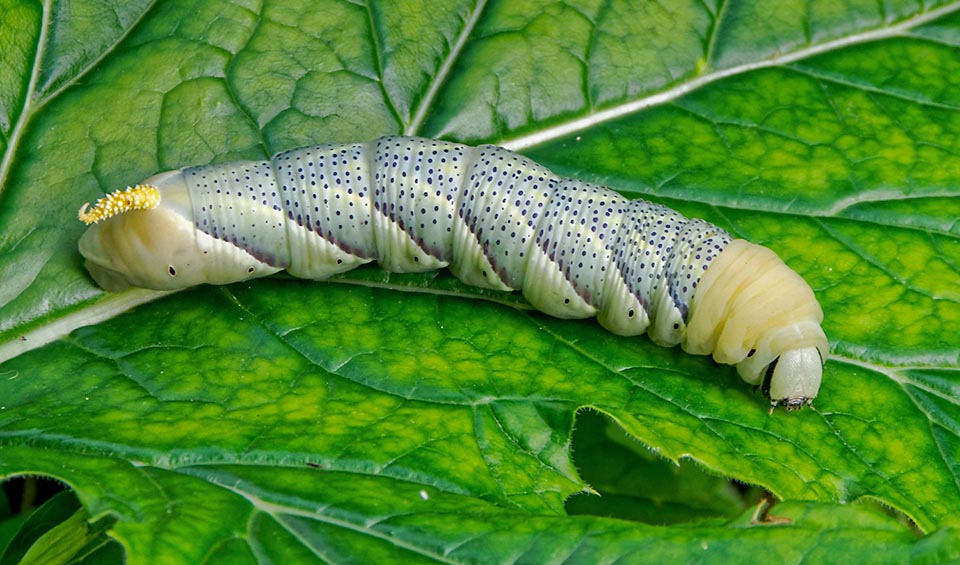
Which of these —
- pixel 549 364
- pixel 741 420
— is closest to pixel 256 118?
pixel 549 364

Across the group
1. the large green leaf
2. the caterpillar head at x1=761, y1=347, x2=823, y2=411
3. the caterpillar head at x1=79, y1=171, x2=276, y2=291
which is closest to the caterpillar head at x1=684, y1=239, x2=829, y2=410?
the caterpillar head at x1=761, y1=347, x2=823, y2=411

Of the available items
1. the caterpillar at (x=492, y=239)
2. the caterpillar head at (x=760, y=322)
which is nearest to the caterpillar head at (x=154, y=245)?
the caterpillar at (x=492, y=239)

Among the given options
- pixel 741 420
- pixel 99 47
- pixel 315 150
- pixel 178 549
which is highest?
pixel 99 47

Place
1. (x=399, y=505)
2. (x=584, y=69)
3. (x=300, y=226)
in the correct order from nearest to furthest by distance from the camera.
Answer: (x=399, y=505) < (x=300, y=226) < (x=584, y=69)

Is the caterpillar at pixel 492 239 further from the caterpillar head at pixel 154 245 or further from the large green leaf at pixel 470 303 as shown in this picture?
the large green leaf at pixel 470 303

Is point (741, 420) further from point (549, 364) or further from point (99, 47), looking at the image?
point (99, 47)

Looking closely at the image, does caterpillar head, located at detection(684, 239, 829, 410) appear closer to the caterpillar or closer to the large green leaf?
the caterpillar
